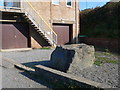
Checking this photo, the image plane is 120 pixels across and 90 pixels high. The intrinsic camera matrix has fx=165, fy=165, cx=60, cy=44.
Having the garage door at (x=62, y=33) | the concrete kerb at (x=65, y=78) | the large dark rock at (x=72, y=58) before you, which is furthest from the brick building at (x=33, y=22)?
the concrete kerb at (x=65, y=78)

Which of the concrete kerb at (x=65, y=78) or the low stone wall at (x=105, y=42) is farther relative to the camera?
the low stone wall at (x=105, y=42)

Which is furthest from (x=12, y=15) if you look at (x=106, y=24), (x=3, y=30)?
(x=106, y=24)

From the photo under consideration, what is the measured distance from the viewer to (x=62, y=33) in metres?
17.5

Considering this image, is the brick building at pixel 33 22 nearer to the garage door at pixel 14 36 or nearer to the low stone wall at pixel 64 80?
the garage door at pixel 14 36

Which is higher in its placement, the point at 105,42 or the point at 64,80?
the point at 105,42

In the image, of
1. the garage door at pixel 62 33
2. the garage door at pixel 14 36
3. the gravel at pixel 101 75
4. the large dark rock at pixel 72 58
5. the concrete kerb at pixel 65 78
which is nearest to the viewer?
the concrete kerb at pixel 65 78

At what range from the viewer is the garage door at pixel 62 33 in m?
17.0

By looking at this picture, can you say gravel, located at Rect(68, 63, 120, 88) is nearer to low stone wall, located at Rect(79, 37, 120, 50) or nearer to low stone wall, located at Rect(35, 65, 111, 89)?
low stone wall, located at Rect(35, 65, 111, 89)

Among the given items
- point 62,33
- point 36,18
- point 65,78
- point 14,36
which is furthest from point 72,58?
point 62,33

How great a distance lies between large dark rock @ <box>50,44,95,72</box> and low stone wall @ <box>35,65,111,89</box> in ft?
2.71

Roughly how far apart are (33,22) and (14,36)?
2.14 metres

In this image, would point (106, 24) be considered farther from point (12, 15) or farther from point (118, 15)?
point (12, 15)

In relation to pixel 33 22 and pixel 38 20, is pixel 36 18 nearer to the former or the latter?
pixel 38 20

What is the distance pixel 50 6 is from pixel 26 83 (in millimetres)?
11494
